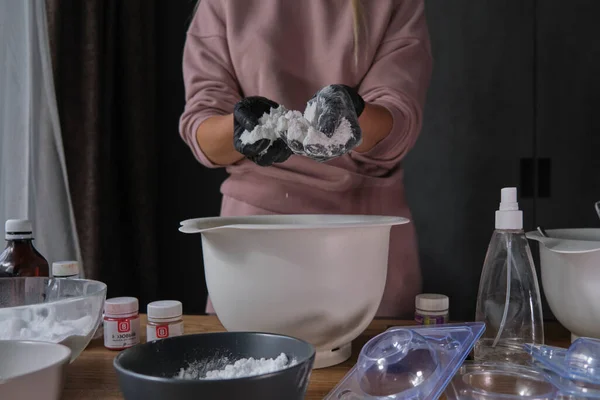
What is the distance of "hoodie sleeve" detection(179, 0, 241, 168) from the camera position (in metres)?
0.97

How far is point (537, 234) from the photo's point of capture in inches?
25.2

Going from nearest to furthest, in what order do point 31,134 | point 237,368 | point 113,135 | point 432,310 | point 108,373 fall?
point 237,368 → point 108,373 → point 432,310 → point 31,134 → point 113,135

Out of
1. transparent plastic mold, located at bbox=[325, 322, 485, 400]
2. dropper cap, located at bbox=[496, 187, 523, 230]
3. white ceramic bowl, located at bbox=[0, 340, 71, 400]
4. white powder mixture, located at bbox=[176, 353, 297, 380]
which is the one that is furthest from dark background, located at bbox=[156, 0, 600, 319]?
white ceramic bowl, located at bbox=[0, 340, 71, 400]

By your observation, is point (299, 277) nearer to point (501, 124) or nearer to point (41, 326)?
point (41, 326)

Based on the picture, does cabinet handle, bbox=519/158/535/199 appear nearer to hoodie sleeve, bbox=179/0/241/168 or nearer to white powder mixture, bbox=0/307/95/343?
hoodie sleeve, bbox=179/0/241/168

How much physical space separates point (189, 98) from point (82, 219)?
31 centimetres

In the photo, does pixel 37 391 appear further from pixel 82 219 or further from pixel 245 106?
pixel 82 219

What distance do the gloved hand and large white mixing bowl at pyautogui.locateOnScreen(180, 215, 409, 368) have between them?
12 centimetres

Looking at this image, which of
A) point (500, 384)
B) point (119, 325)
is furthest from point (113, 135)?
point (500, 384)

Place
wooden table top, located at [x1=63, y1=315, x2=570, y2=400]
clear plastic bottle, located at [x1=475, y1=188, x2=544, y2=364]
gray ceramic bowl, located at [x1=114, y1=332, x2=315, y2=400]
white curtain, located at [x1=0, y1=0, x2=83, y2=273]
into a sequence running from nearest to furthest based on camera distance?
gray ceramic bowl, located at [x1=114, y1=332, x2=315, y2=400] → wooden table top, located at [x1=63, y1=315, x2=570, y2=400] → clear plastic bottle, located at [x1=475, y1=188, x2=544, y2=364] → white curtain, located at [x1=0, y1=0, x2=83, y2=273]

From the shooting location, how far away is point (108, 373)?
0.55m

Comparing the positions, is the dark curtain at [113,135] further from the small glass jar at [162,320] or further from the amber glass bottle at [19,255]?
the small glass jar at [162,320]

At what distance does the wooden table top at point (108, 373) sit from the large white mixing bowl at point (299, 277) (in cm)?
3

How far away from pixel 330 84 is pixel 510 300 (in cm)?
51
